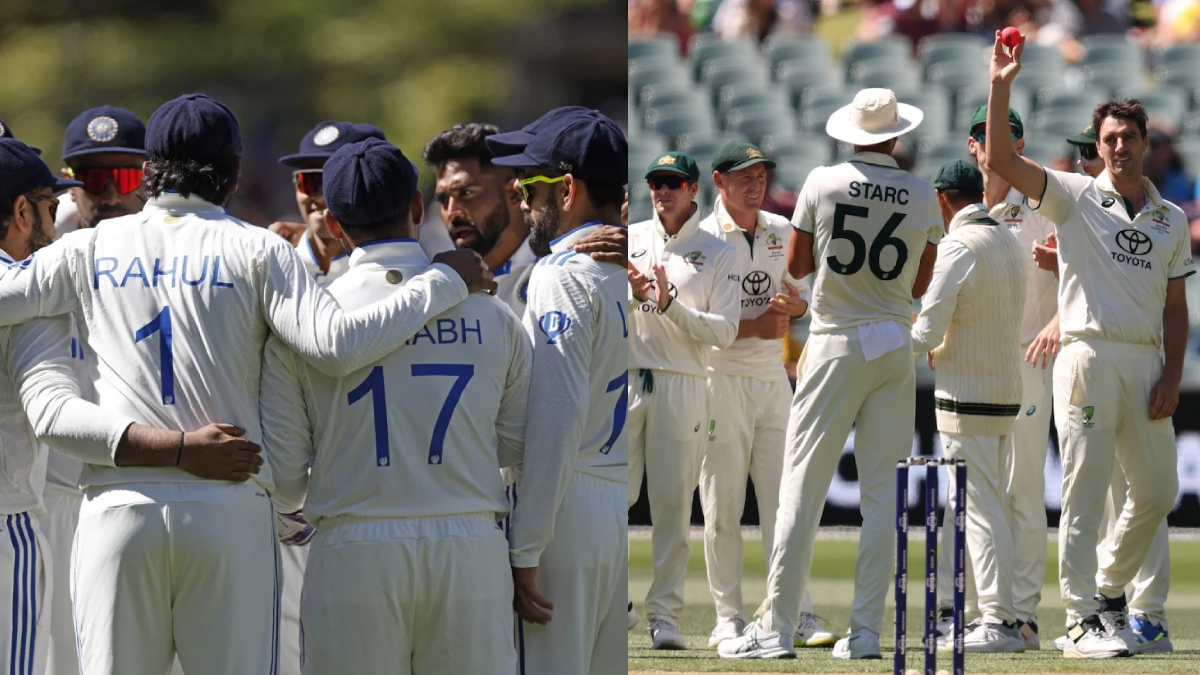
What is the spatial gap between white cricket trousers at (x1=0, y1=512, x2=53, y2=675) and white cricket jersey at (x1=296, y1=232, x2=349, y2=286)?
4.79 feet

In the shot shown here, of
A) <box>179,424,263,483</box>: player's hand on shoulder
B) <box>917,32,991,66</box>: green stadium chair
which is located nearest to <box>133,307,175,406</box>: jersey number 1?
<box>179,424,263,483</box>: player's hand on shoulder

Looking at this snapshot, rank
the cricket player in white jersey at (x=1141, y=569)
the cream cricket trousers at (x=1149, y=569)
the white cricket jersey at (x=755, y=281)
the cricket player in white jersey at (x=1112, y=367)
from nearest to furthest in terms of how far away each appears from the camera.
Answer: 1. the cricket player in white jersey at (x=1112, y=367)
2. the cricket player in white jersey at (x=1141, y=569)
3. the cream cricket trousers at (x=1149, y=569)
4. the white cricket jersey at (x=755, y=281)

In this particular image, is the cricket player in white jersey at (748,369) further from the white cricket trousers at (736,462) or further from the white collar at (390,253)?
the white collar at (390,253)

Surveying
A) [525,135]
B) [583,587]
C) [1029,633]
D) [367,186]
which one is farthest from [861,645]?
[367,186]

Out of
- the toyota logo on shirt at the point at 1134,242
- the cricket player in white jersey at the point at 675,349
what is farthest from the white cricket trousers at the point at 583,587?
the toyota logo on shirt at the point at 1134,242

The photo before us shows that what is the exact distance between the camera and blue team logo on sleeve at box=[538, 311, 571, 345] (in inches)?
139

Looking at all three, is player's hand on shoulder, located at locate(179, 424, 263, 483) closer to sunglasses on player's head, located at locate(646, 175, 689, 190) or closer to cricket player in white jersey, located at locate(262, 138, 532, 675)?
cricket player in white jersey, located at locate(262, 138, 532, 675)

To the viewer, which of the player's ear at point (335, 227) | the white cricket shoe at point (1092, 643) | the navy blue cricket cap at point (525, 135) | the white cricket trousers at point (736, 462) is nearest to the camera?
the player's ear at point (335, 227)

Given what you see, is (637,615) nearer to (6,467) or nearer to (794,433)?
(794,433)

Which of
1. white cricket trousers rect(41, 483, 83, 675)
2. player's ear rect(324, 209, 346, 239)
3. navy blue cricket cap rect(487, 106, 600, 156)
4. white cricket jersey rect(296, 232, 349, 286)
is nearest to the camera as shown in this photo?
player's ear rect(324, 209, 346, 239)

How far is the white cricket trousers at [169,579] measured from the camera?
10.6 feet

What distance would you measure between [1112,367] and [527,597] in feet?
9.93

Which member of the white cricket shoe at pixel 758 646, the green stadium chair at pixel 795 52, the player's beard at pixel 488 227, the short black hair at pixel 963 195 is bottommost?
the white cricket shoe at pixel 758 646

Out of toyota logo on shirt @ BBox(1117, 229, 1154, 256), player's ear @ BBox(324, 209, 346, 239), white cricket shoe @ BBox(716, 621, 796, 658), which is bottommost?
white cricket shoe @ BBox(716, 621, 796, 658)
